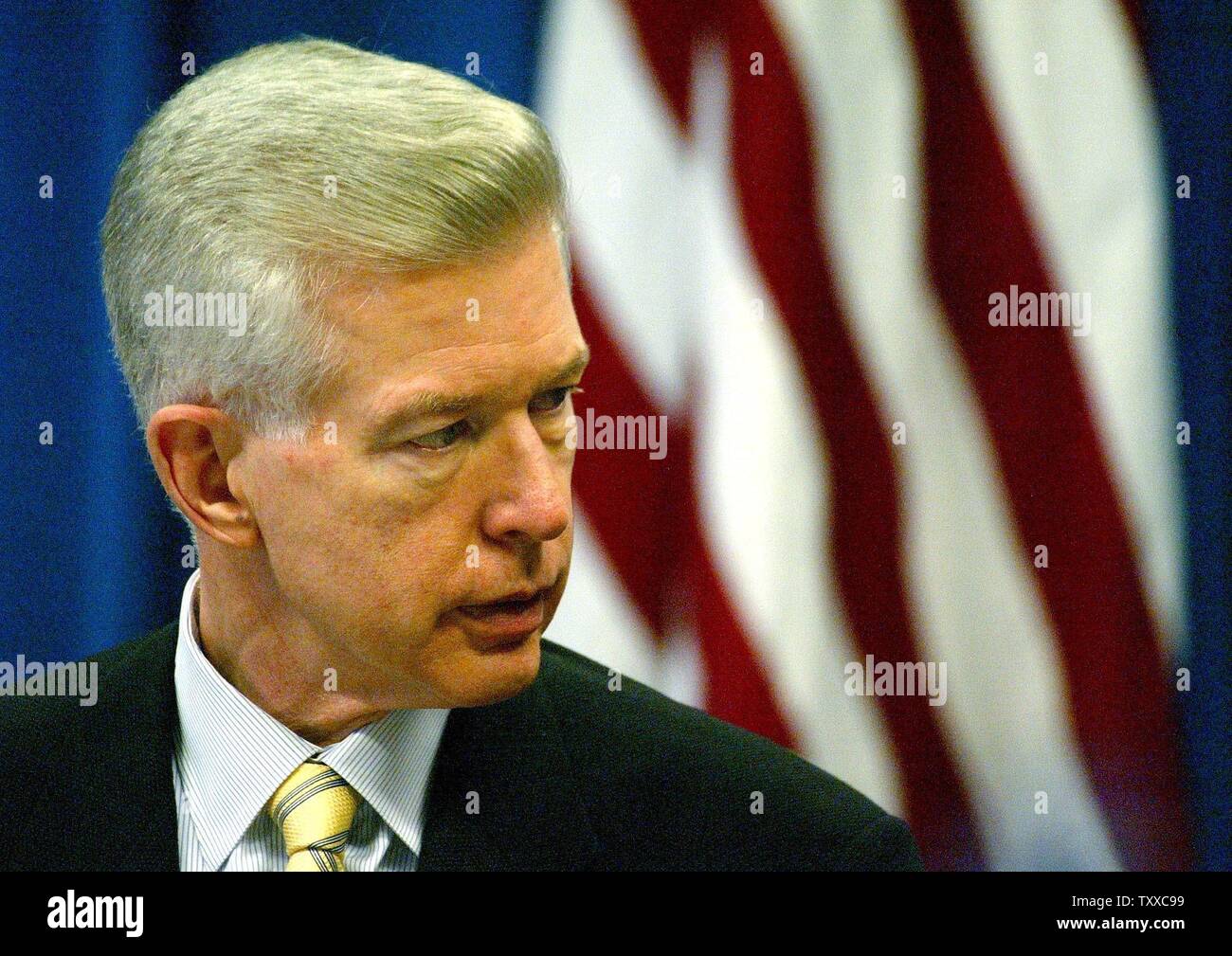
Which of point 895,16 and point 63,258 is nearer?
point 63,258

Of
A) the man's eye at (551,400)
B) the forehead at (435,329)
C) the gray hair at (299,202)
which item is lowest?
the man's eye at (551,400)

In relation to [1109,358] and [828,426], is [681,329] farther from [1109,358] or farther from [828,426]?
[1109,358]

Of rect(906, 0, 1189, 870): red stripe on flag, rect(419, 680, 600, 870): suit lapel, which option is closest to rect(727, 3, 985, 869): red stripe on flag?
rect(906, 0, 1189, 870): red stripe on flag

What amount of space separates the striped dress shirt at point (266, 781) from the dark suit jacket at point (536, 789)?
23 millimetres

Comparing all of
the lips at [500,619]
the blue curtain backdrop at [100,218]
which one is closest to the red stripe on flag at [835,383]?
the blue curtain backdrop at [100,218]

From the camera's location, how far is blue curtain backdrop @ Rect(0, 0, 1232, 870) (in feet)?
5.78

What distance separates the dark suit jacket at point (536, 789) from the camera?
139cm

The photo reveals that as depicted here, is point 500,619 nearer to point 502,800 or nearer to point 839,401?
point 502,800

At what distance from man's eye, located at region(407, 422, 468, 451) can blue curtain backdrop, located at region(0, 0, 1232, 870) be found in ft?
2.23

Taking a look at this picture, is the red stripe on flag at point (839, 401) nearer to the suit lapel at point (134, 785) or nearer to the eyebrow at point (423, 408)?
the eyebrow at point (423, 408)

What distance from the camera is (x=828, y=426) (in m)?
1.95

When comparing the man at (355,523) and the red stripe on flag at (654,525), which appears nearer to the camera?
the man at (355,523)
